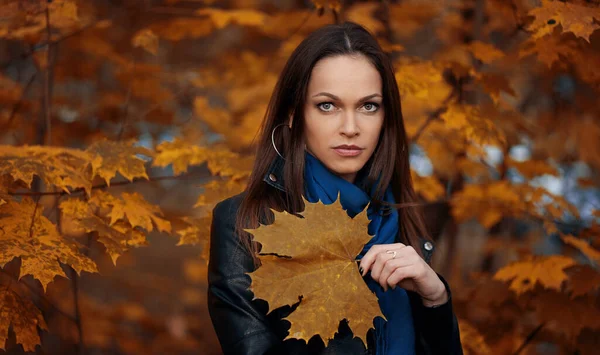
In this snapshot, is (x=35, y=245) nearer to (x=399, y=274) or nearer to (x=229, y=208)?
(x=229, y=208)

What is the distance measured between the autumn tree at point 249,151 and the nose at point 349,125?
1.20ft

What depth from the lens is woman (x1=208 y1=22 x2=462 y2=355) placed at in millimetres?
1732

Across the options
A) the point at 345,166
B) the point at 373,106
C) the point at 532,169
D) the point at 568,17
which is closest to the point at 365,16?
the point at 532,169

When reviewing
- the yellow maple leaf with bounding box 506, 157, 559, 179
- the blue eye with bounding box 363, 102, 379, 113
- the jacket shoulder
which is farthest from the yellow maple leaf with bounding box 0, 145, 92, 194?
the yellow maple leaf with bounding box 506, 157, 559, 179

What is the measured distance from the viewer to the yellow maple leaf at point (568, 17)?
2158 millimetres

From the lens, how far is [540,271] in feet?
8.62

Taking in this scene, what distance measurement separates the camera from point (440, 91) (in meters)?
3.59

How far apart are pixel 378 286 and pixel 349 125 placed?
0.46m

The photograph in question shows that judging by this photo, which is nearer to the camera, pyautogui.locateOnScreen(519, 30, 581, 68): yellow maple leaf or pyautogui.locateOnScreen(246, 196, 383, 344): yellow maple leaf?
pyautogui.locateOnScreen(246, 196, 383, 344): yellow maple leaf

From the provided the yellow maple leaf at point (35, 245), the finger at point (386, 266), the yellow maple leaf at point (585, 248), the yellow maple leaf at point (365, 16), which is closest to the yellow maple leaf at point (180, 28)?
the yellow maple leaf at point (365, 16)

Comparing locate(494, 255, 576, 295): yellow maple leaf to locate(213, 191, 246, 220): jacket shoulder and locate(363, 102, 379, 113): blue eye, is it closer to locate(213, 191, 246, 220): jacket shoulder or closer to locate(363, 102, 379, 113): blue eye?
locate(363, 102, 379, 113): blue eye

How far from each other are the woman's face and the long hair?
1.0 inches

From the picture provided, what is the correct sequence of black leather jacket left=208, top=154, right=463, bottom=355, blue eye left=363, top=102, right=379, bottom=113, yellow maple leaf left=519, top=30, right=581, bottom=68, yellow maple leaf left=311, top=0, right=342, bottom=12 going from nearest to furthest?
1. black leather jacket left=208, top=154, right=463, bottom=355
2. blue eye left=363, top=102, right=379, bottom=113
3. yellow maple leaf left=519, top=30, right=581, bottom=68
4. yellow maple leaf left=311, top=0, right=342, bottom=12

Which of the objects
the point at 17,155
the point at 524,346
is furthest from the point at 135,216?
the point at 524,346
